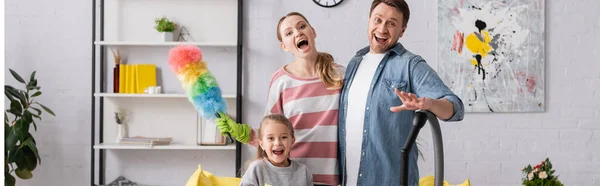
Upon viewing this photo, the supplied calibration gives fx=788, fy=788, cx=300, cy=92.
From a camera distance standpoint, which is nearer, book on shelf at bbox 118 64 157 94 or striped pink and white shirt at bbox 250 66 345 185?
striped pink and white shirt at bbox 250 66 345 185

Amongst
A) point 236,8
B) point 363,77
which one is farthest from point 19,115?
point 363,77

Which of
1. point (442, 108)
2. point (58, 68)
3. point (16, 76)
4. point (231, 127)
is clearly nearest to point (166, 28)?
point (58, 68)

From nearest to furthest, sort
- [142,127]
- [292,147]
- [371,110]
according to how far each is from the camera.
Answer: [371,110] < [292,147] < [142,127]

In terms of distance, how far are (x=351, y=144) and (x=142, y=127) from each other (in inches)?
115

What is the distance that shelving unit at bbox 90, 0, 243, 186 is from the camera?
5168mm

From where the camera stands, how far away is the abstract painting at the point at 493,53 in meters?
5.11

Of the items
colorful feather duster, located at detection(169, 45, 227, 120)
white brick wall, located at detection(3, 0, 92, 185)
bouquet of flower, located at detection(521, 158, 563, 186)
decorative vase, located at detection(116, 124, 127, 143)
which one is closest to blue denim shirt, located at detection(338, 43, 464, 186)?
colorful feather duster, located at detection(169, 45, 227, 120)

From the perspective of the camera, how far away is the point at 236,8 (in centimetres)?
518

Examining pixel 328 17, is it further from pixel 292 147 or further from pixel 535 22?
pixel 292 147

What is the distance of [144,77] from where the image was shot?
16.7 feet

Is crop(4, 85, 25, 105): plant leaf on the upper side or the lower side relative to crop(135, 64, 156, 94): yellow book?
lower

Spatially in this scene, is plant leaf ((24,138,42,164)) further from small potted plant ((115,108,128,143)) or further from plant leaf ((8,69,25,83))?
small potted plant ((115,108,128,143))

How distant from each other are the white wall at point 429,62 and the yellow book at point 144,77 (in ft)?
1.29

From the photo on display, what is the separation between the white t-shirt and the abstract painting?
262cm
